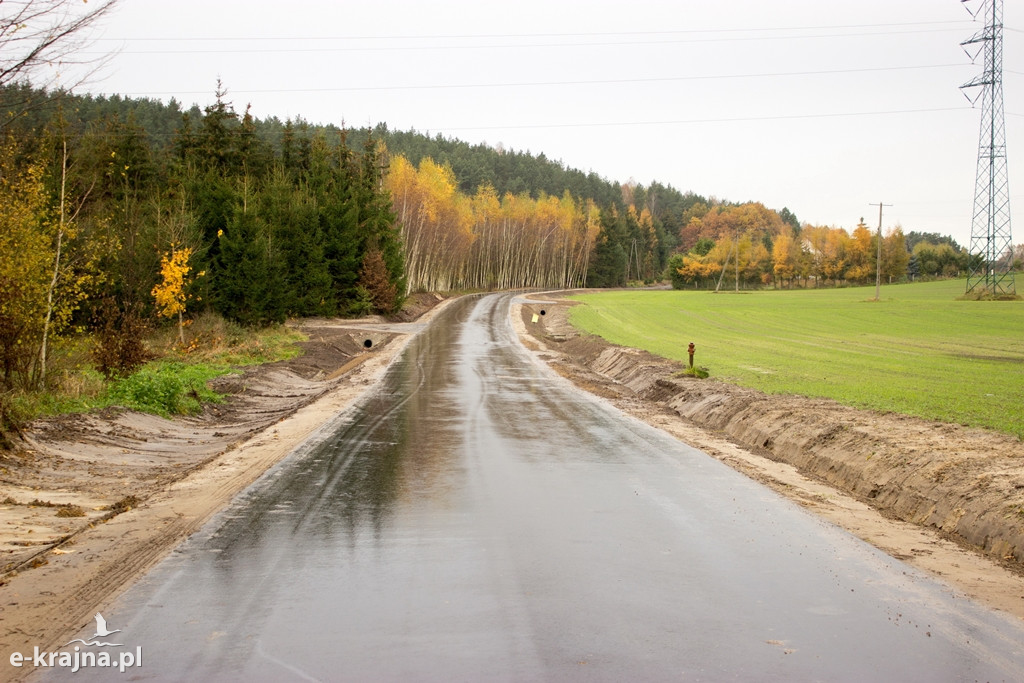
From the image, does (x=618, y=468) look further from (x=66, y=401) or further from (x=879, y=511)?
(x=66, y=401)

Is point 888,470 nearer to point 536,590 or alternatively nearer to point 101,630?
point 536,590

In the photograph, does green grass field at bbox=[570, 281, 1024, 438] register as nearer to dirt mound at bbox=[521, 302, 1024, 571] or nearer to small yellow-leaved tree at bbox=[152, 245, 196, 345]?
dirt mound at bbox=[521, 302, 1024, 571]

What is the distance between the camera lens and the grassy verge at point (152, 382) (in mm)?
14516

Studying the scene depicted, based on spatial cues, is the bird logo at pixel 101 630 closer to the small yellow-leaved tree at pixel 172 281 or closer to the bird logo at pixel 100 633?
the bird logo at pixel 100 633

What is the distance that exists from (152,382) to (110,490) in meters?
6.84

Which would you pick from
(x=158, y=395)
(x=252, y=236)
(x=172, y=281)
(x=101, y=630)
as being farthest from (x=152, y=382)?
(x=252, y=236)

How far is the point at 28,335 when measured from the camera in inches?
573

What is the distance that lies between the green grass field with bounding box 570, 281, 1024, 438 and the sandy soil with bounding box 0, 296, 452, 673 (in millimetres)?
12244

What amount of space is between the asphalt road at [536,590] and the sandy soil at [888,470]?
2.00ft

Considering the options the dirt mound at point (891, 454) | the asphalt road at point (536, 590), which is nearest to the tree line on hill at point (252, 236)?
the asphalt road at point (536, 590)

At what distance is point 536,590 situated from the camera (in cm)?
685

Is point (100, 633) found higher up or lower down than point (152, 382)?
lower down

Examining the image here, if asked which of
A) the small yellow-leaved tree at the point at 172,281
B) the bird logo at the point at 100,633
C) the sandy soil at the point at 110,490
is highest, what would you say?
the small yellow-leaved tree at the point at 172,281

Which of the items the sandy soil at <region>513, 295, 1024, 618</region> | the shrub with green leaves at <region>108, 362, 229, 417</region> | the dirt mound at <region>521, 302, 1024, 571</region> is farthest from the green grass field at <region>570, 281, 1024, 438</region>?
the shrub with green leaves at <region>108, 362, 229, 417</region>
